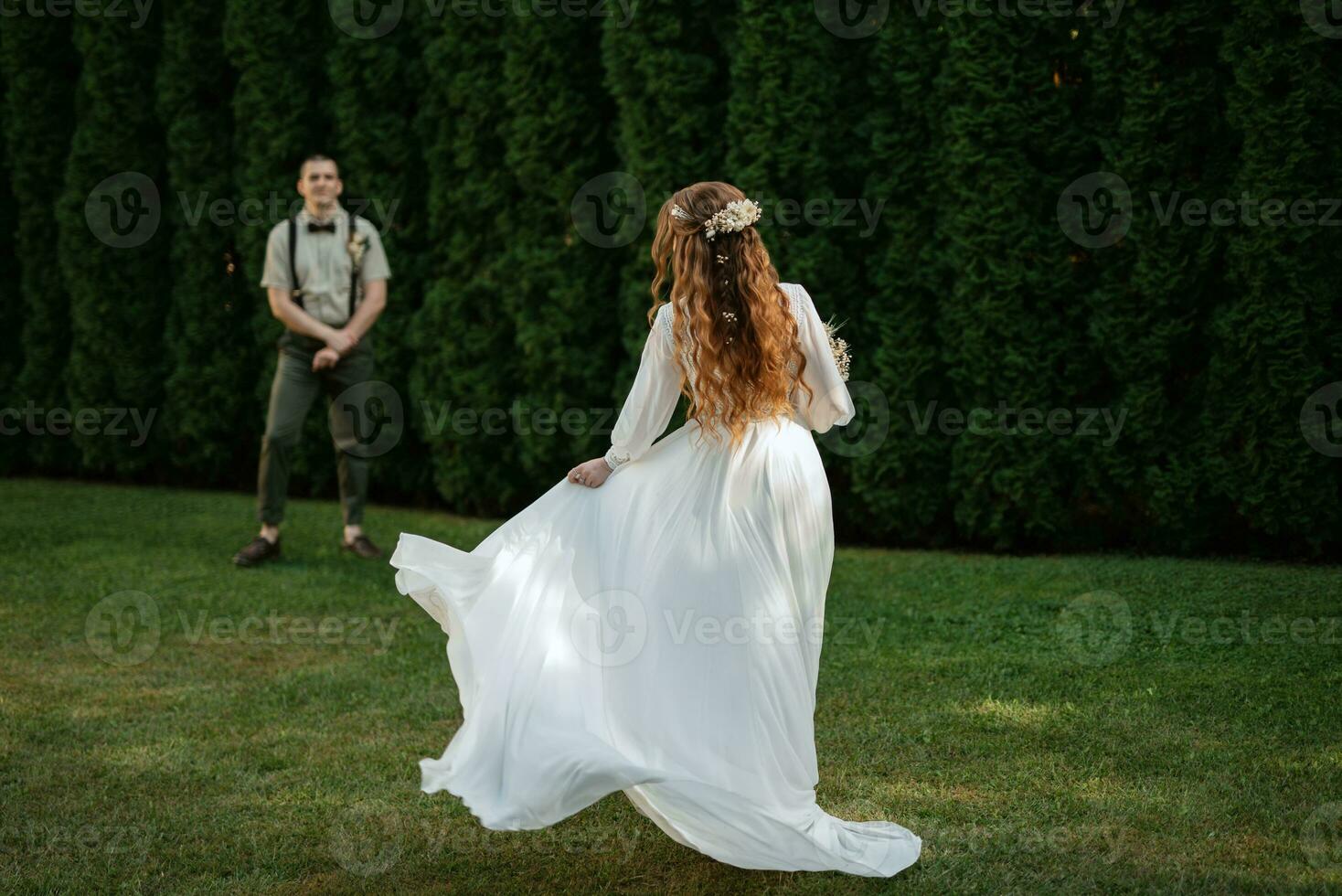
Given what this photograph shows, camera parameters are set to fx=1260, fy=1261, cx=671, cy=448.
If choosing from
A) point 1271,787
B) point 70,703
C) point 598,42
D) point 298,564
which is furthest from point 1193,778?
point 598,42

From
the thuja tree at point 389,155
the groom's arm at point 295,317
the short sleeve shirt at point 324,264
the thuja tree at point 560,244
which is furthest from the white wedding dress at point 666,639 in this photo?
the thuja tree at point 389,155

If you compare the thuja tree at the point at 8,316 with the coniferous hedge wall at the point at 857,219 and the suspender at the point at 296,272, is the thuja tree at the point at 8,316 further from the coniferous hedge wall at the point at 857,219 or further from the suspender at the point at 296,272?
the suspender at the point at 296,272

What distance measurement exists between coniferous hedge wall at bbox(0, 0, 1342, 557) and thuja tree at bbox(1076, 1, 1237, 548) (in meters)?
0.02

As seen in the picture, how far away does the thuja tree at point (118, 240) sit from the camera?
444 inches

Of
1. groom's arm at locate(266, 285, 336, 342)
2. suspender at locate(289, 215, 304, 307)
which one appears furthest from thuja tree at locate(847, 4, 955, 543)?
suspender at locate(289, 215, 304, 307)

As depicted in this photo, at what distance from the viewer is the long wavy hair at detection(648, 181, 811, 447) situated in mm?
3764

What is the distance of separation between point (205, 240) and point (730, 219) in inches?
336

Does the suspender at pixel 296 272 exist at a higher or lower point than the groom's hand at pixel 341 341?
higher

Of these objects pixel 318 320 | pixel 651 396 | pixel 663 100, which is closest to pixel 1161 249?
pixel 663 100

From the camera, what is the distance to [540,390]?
9250 millimetres

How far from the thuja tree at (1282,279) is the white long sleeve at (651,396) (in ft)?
14.5

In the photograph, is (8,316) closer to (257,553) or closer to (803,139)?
(257,553)

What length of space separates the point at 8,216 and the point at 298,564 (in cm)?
671

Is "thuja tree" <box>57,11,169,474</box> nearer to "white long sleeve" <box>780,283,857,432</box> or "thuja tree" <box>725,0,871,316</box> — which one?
"thuja tree" <box>725,0,871,316</box>
